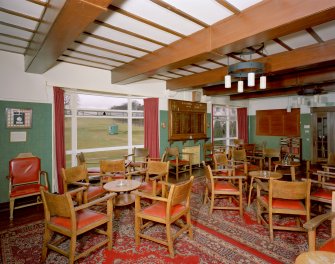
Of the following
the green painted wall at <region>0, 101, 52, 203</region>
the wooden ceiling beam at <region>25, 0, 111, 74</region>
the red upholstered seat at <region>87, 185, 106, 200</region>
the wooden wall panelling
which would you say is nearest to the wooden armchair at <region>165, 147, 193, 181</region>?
the red upholstered seat at <region>87, 185, 106, 200</region>

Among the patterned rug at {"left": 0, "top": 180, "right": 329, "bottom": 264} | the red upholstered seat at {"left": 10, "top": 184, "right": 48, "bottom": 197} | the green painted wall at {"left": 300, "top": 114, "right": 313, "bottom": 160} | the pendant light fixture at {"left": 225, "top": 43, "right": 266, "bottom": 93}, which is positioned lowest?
the patterned rug at {"left": 0, "top": 180, "right": 329, "bottom": 264}

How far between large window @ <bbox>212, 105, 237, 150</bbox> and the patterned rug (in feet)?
17.7

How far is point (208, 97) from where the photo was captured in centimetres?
729

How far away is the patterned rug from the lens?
222cm

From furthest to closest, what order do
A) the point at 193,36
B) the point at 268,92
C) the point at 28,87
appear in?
the point at 268,92
the point at 28,87
the point at 193,36

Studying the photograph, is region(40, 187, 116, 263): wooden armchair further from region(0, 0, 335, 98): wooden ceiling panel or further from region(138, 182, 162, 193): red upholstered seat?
region(0, 0, 335, 98): wooden ceiling panel

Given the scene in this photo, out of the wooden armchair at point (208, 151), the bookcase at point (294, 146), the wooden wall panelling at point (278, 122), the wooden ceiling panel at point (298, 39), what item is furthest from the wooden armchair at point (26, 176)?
the wooden wall panelling at point (278, 122)

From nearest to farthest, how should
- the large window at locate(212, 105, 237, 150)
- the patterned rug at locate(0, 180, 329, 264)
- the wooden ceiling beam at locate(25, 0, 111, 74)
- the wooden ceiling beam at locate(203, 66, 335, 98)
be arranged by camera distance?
the wooden ceiling beam at locate(25, 0, 111, 74) → the patterned rug at locate(0, 180, 329, 264) → the wooden ceiling beam at locate(203, 66, 335, 98) → the large window at locate(212, 105, 237, 150)

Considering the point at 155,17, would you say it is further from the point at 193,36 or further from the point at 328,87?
the point at 328,87

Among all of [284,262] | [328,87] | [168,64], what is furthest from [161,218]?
[328,87]

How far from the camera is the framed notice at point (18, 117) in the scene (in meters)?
3.68

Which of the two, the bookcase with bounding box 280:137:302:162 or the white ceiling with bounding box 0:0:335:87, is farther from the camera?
the bookcase with bounding box 280:137:302:162

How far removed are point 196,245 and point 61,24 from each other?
9.28 feet

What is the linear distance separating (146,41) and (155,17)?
697 mm
